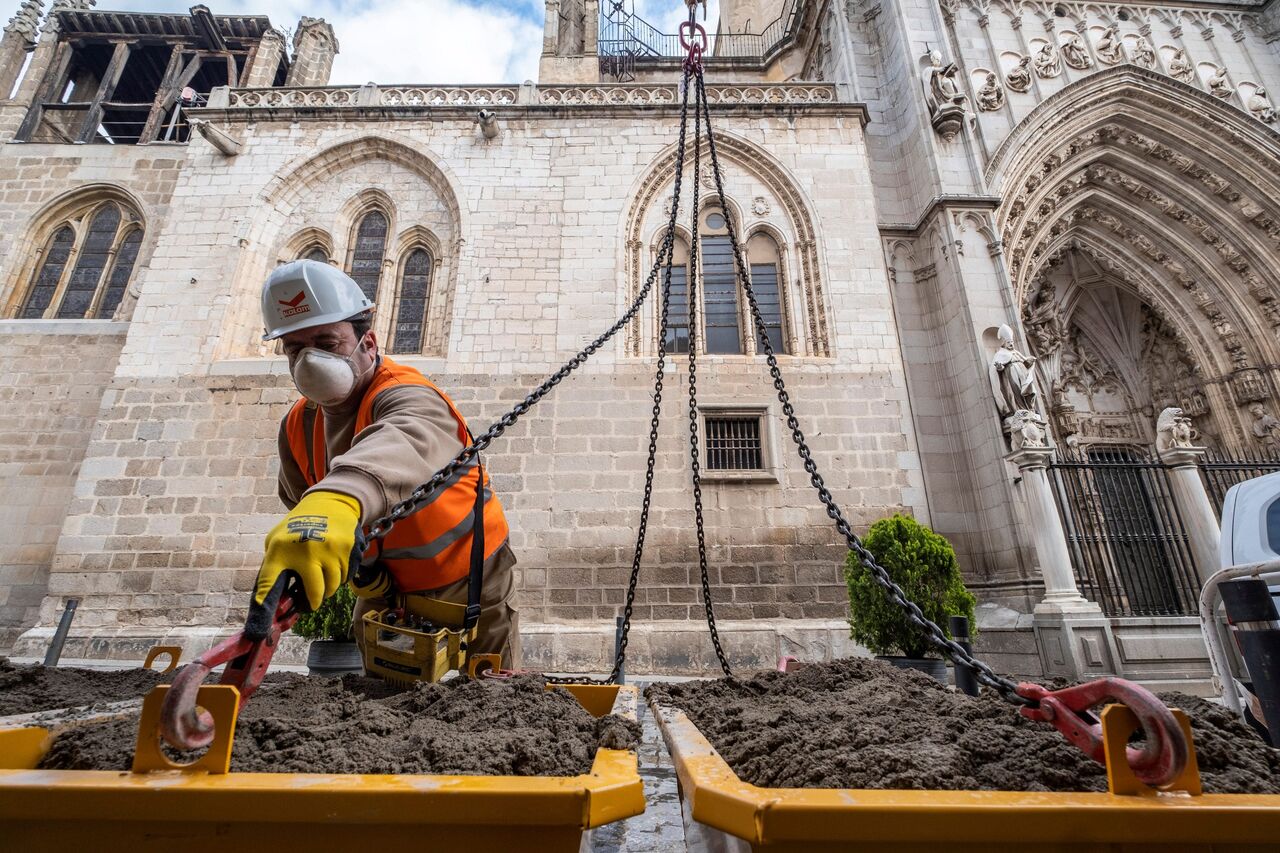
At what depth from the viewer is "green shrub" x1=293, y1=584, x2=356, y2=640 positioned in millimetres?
4867

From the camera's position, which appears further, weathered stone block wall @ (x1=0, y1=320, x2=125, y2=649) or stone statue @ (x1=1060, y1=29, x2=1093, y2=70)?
stone statue @ (x1=1060, y1=29, x2=1093, y2=70)

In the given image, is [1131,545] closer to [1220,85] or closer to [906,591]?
[906,591]

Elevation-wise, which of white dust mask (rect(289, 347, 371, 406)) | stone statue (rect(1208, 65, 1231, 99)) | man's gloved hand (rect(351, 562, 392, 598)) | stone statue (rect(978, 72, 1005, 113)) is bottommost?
man's gloved hand (rect(351, 562, 392, 598))

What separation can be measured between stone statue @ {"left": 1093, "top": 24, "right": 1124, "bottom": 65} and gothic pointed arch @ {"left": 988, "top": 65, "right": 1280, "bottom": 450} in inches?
16.8

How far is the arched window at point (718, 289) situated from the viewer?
8773 millimetres

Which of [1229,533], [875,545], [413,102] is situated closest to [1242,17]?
[1229,533]

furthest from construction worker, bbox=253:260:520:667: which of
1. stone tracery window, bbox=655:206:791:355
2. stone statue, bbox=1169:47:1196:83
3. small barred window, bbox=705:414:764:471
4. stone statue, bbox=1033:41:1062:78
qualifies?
stone statue, bbox=1169:47:1196:83

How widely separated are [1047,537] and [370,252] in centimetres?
1038

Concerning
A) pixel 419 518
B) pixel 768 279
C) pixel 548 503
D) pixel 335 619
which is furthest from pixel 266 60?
pixel 419 518

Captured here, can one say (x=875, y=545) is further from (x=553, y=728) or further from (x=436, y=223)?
(x=436, y=223)

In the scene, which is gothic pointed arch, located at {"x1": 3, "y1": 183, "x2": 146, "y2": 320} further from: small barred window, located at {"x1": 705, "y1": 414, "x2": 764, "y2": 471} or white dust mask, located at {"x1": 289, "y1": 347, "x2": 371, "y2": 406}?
white dust mask, located at {"x1": 289, "y1": 347, "x2": 371, "y2": 406}

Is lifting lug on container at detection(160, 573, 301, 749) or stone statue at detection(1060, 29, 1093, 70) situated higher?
stone statue at detection(1060, 29, 1093, 70)

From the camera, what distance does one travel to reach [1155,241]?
35.9 ft

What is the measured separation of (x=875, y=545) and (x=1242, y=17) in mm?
15143
